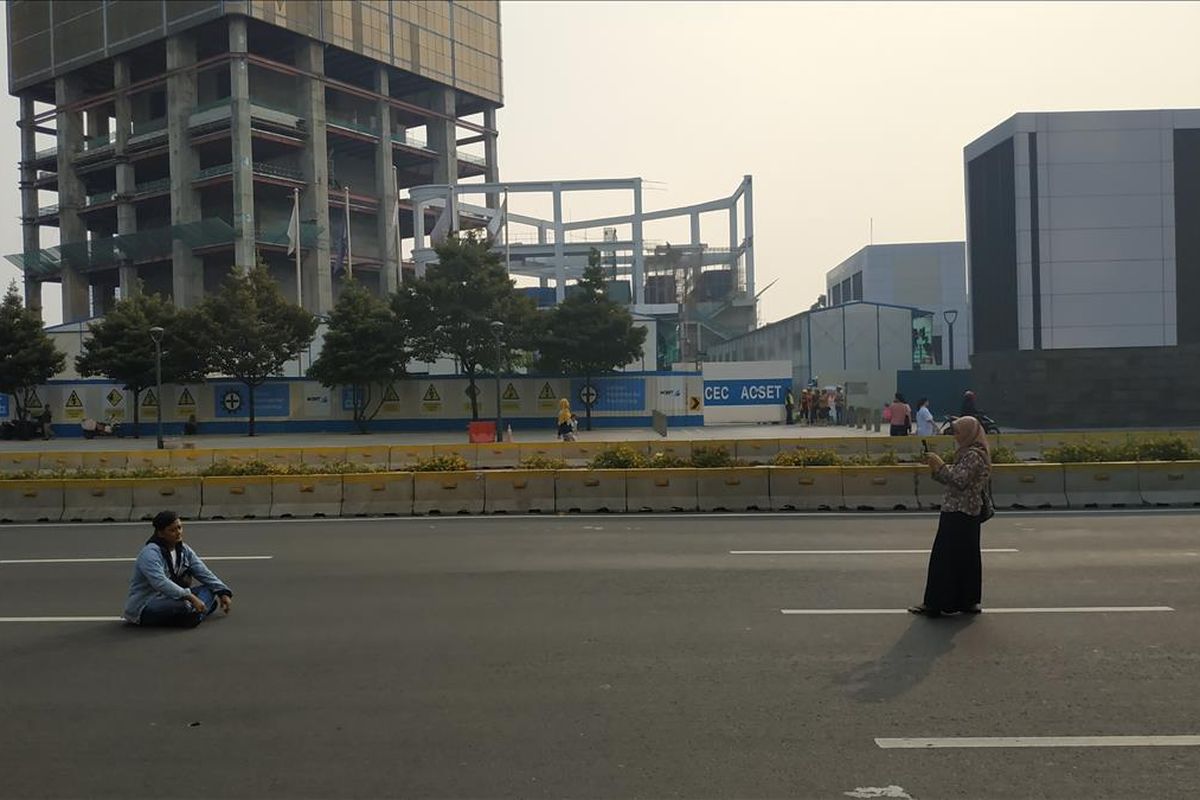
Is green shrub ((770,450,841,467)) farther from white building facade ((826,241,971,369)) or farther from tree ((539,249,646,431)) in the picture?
white building facade ((826,241,971,369))

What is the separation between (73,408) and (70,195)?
40386 mm

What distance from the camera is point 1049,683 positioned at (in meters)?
6.36

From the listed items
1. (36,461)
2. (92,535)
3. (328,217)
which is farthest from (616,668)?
(328,217)

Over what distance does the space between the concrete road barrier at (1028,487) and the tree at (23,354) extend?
40447 mm

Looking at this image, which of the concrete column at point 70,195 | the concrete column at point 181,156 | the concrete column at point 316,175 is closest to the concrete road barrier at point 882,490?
the concrete column at point 316,175

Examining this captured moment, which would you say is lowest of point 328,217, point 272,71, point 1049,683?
point 1049,683

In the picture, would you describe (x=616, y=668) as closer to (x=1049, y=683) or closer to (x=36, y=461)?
(x=1049, y=683)

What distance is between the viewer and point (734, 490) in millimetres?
15984

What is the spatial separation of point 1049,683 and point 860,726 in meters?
1.63

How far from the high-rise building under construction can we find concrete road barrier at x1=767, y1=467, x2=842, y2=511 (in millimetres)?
51250

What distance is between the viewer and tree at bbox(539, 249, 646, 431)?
38972mm

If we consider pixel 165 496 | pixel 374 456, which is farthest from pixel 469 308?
pixel 165 496

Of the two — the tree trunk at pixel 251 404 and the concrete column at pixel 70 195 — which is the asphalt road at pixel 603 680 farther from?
the concrete column at pixel 70 195

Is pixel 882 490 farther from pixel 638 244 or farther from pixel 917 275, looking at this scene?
pixel 917 275
